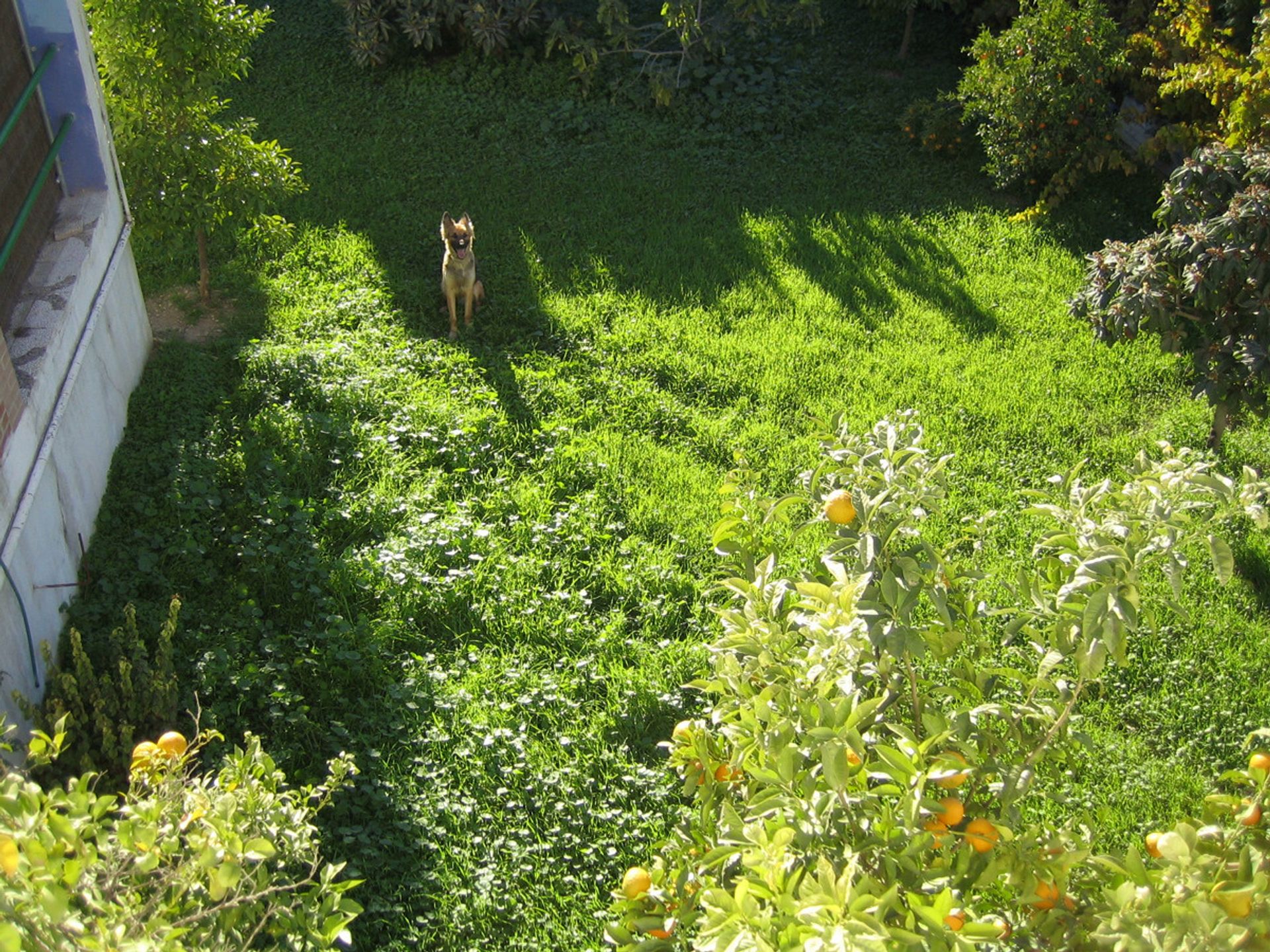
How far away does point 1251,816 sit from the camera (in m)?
2.29

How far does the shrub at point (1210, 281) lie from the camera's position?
5.69 m

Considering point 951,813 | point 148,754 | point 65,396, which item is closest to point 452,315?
point 65,396

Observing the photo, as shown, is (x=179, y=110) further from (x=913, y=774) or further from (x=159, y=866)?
(x=913, y=774)

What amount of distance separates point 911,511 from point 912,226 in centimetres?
720

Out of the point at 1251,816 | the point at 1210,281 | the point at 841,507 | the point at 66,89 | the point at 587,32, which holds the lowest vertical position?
the point at 1251,816

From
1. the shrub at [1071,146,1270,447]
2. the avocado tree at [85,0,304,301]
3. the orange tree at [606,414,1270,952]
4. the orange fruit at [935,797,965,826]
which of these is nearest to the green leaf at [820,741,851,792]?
the orange tree at [606,414,1270,952]

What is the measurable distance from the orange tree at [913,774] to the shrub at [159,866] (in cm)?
90

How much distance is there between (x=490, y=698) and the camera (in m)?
4.84

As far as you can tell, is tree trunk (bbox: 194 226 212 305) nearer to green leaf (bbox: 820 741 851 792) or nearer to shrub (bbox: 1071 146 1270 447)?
shrub (bbox: 1071 146 1270 447)

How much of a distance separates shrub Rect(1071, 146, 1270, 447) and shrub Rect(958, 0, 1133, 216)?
285 centimetres

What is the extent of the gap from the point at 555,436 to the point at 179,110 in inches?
132

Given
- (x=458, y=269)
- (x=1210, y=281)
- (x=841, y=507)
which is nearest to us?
(x=841, y=507)

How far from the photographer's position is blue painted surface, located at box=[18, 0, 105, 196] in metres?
5.86

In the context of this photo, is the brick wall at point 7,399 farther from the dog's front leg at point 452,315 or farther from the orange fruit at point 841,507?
the orange fruit at point 841,507
